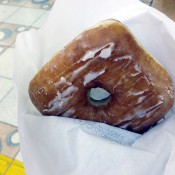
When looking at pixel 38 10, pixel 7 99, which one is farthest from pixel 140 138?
pixel 38 10

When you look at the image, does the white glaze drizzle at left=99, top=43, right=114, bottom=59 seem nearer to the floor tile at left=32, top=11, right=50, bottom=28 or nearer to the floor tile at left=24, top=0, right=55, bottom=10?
the floor tile at left=32, top=11, right=50, bottom=28

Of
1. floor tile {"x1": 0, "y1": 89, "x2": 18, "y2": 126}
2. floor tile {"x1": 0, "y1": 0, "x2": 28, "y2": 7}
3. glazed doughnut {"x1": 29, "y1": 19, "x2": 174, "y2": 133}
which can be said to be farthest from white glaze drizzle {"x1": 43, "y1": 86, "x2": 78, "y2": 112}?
floor tile {"x1": 0, "y1": 0, "x2": 28, "y2": 7}

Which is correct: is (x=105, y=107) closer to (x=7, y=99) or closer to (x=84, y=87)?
(x=84, y=87)

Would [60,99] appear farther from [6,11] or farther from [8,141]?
[6,11]

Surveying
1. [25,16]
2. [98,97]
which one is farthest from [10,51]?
[98,97]

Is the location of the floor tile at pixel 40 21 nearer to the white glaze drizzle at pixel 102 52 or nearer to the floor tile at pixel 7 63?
the floor tile at pixel 7 63
